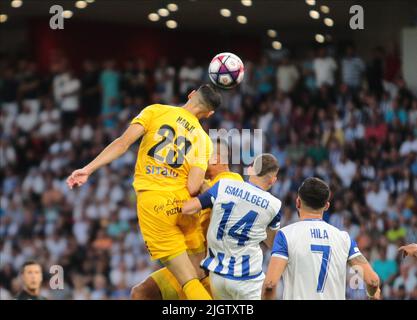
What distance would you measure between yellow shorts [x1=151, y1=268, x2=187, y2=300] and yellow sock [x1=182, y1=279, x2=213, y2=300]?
0.57 metres

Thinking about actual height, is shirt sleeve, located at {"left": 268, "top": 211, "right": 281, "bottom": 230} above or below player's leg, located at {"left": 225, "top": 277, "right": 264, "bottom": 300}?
above

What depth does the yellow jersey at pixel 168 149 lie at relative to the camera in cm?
992

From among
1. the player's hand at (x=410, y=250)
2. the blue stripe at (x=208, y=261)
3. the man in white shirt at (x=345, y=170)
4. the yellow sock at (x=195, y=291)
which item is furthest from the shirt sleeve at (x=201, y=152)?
the man in white shirt at (x=345, y=170)

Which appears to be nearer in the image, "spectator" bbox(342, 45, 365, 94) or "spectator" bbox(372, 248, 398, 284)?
"spectator" bbox(372, 248, 398, 284)

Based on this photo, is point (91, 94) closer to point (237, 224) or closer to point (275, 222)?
point (275, 222)

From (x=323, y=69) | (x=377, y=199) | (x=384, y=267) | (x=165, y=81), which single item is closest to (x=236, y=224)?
(x=384, y=267)

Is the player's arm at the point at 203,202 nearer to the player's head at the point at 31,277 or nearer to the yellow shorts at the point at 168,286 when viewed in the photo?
the yellow shorts at the point at 168,286

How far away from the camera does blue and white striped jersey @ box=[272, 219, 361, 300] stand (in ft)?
28.7

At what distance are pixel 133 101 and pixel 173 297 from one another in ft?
50.7

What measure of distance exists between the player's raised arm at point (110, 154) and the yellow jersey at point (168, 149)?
0.35 ft

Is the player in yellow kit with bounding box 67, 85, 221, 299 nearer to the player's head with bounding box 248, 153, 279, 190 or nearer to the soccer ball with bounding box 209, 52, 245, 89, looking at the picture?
the soccer ball with bounding box 209, 52, 245, 89

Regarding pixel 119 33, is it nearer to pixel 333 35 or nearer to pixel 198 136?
pixel 333 35

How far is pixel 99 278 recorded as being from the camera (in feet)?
67.4

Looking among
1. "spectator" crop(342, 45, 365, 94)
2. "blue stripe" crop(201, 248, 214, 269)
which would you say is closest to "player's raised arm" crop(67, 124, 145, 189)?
"blue stripe" crop(201, 248, 214, 269)
